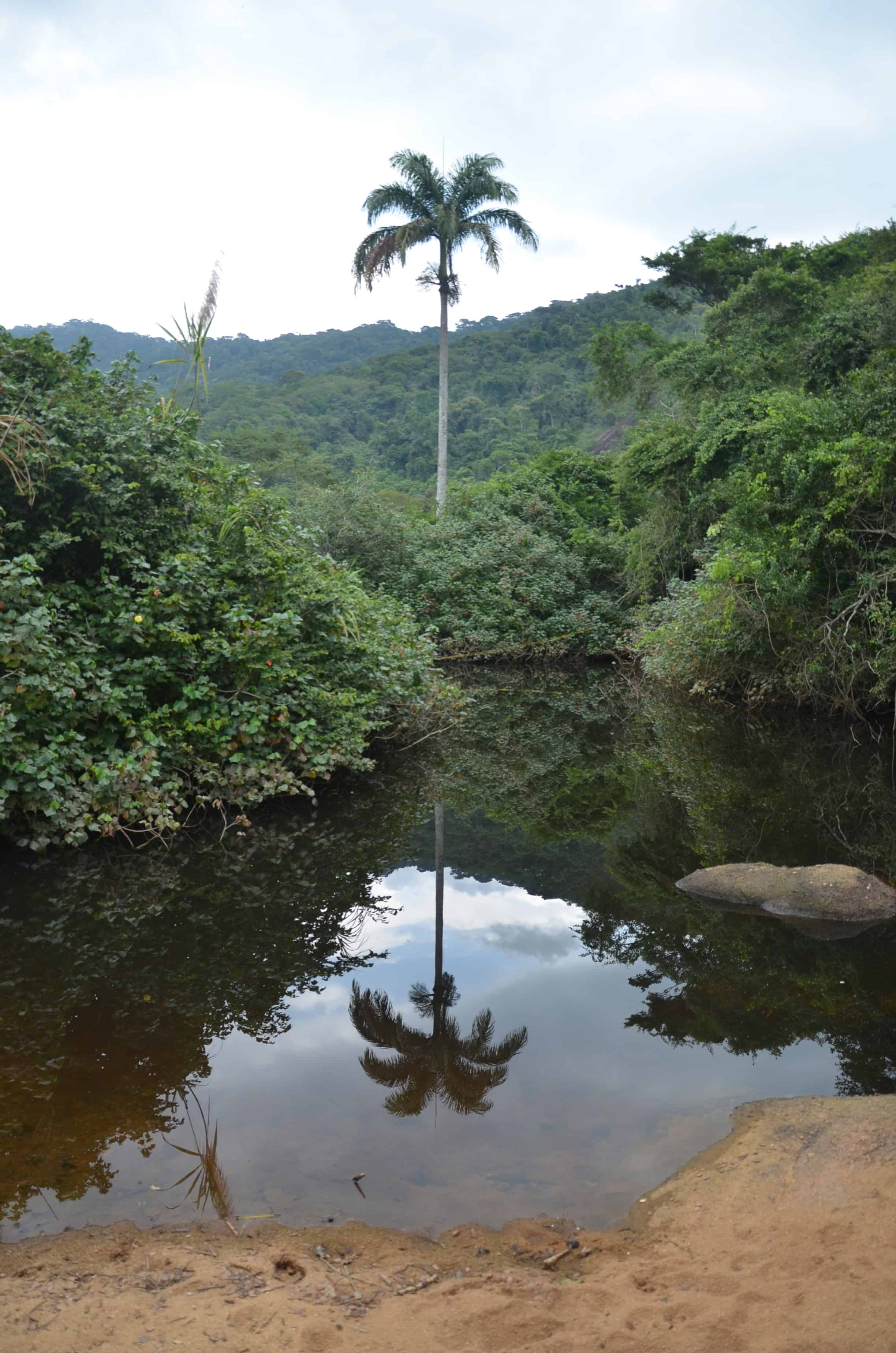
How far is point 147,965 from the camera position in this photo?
571cm

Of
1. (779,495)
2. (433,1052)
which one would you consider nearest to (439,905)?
(433,1052)

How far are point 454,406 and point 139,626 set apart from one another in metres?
41.5

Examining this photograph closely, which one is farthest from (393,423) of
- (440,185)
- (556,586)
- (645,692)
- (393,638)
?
(393,638)

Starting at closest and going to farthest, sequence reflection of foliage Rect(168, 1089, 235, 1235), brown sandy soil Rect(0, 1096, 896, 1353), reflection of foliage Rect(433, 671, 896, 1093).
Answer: brown sandy soil Rect(0, 1096, 896, 1353) → reflection of foliage Rect(168, 1089, 235, 1235) → reflection of foliage Rect(433, 671, 896, 1093)

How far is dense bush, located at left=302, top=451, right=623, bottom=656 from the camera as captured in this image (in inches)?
905

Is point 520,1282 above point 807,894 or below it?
below

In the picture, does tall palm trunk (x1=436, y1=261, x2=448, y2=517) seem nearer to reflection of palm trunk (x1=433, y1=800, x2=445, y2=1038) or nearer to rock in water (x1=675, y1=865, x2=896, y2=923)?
reflection of palm trunk (x1=433, y1=800, x2=445, y2=1038)

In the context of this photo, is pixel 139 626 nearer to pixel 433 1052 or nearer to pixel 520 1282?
pixel 433 1052

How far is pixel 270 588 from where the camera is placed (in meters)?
9.11

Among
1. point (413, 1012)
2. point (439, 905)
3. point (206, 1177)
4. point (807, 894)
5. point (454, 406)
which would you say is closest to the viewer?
point (206, 1177)

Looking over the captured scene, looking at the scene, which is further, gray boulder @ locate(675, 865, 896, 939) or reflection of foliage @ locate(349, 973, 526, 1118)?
gray boulder @ locate(675, 865, 896, 939)

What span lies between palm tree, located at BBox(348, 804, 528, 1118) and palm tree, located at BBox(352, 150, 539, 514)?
22.1 metres

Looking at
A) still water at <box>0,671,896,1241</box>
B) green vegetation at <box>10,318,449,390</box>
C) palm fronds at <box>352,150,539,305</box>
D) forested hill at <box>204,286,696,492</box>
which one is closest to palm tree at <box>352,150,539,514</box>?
palm fronds at <box>352,150,539,305</box>

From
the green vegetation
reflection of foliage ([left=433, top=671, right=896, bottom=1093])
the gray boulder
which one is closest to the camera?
reflection of foliage ([left=433, top=671, right=896, bottom=1093])
